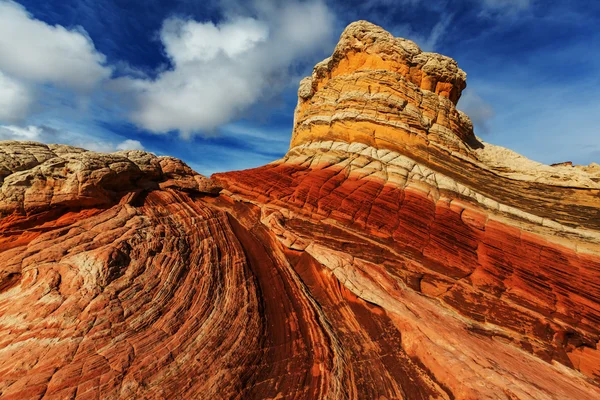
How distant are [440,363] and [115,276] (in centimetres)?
1028

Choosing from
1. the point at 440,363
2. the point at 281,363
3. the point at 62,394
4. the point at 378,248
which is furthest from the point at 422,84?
the point at 62,394

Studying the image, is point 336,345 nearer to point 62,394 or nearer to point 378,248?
point 378,248

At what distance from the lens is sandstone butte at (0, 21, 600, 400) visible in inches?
255

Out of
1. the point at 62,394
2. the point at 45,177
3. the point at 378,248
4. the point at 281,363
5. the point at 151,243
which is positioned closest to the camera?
the point at 62,394

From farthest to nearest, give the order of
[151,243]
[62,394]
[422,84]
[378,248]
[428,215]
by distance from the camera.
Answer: [422,84] → [428,215] → [378,248] → [151,243] → [62,394]

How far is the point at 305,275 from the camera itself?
432 inches

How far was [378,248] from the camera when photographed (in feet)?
38.2

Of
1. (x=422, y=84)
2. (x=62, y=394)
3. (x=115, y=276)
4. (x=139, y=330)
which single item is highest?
(x=422, y=84)

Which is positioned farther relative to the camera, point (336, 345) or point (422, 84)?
point (422, 84)

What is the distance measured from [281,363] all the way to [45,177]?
11642 millimetres

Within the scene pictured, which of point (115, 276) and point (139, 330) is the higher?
point (115, 276)

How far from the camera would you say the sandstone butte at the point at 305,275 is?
6473mm

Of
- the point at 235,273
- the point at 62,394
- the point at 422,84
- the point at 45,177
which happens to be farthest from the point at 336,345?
the point at 422,84

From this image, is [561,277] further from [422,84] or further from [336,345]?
[422,84]
